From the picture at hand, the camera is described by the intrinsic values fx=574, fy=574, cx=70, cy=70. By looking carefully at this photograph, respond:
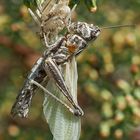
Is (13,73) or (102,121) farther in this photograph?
(13,73)

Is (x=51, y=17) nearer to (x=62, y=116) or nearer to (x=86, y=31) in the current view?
(x=86, y=31)

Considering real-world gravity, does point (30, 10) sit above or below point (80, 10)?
above

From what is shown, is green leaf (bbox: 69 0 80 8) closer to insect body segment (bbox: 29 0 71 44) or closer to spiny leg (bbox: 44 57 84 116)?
insect body segment (bbox: 29 0 71 44)

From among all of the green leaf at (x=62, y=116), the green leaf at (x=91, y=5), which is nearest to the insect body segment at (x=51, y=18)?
the green leaf at (x=91, y=5)

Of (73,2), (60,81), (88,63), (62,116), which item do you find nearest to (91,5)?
(73,2)

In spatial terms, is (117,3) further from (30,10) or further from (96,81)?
(30,10)


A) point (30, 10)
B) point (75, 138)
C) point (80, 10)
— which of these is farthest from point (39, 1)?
point (80, 10)
